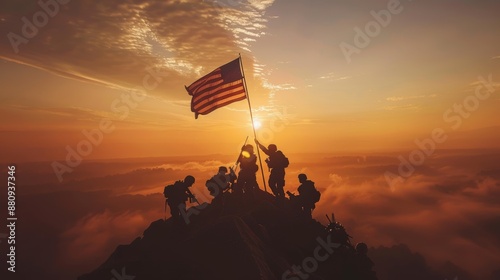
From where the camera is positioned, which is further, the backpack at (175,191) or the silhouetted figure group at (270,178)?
the silhouetted figure group at (270,178)

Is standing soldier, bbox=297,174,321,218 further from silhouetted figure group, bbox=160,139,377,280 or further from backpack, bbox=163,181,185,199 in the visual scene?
backpack, bbox=163,181,185,199

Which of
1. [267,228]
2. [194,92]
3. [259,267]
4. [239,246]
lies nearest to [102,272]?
[239,246]

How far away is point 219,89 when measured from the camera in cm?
1708

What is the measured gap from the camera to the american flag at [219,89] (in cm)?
1695

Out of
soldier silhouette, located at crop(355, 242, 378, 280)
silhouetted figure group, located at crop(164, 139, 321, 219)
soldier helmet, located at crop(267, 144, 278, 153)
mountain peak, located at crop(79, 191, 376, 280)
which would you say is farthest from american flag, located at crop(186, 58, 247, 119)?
soldier silhouette, located at crop(355, 242, 378, 280)

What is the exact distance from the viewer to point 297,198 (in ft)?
57.6

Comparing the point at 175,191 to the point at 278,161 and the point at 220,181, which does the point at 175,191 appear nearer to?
the point at 220,181

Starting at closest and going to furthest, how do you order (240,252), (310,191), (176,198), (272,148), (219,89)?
(240,252), (176,198), (272,148), (310,191), (219,89)

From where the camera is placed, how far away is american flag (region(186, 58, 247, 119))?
55.6 feet

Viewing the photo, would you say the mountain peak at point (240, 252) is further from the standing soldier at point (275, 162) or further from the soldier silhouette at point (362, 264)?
the standing soldier at point (275, 162)

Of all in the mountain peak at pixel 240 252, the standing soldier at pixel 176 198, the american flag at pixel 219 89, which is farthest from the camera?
the american flag at pixel 219 89

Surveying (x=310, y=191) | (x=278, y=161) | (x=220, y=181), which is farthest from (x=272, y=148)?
(x=220, y=181)

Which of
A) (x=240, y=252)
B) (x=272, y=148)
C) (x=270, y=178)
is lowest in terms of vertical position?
(x=240, y=252)

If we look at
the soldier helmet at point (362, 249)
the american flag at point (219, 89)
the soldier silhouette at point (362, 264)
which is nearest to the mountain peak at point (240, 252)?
the soldier silhouette at point (362, 264)
